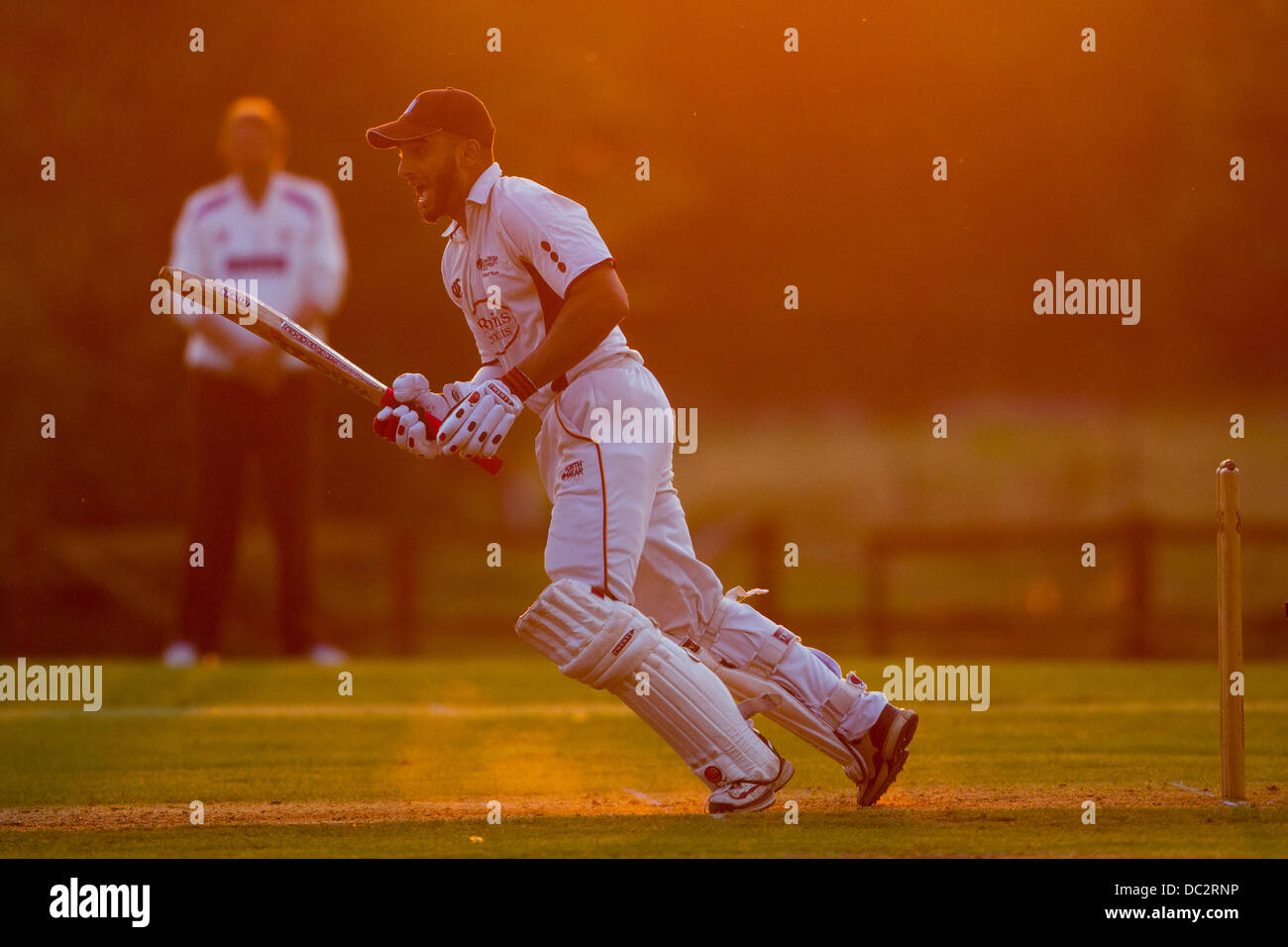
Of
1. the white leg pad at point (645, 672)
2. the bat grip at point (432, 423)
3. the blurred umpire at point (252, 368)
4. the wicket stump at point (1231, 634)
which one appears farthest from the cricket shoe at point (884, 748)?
the blurred umpire at point (252, 368)

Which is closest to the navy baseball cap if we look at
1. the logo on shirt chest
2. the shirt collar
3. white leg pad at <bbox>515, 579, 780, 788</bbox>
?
the shirt collar

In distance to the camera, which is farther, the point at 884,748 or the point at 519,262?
the point at 519,262

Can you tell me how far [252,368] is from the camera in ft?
35.3

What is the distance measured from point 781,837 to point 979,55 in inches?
630

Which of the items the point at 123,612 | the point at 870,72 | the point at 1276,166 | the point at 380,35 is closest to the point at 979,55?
the point at 870,72

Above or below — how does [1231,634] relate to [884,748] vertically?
above

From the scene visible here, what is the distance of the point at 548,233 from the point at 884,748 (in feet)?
6.02

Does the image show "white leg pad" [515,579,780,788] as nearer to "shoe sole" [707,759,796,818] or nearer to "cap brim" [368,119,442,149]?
"shoe sole" [707,759,796,818]

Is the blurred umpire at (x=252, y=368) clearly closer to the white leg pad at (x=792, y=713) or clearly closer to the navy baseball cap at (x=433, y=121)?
the navy baseball cap at (x=433, y=121)

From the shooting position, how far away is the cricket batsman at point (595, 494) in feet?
17.6

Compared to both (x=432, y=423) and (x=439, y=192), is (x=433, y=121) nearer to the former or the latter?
(x=439, y=192)

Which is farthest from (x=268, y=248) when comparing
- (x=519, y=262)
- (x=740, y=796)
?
(x=740, y=796)
